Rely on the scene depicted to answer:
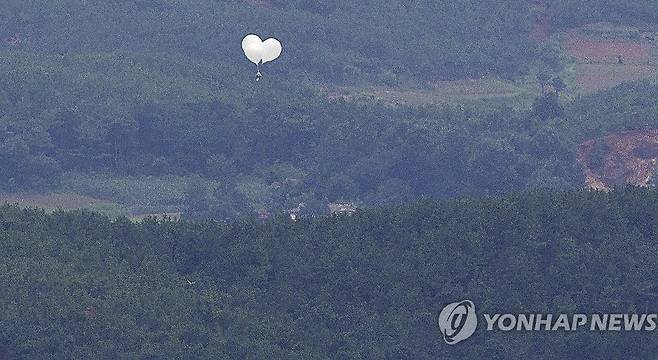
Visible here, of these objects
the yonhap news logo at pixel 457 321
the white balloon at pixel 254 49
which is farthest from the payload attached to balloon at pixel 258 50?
the yonhap news logo at pixel 457 321

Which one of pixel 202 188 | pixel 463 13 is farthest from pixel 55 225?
pixel 463 13

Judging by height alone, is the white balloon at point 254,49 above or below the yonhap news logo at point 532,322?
above

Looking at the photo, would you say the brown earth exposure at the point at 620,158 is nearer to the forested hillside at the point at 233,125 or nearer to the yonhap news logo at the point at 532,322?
the forested hillside at the point at 233,125

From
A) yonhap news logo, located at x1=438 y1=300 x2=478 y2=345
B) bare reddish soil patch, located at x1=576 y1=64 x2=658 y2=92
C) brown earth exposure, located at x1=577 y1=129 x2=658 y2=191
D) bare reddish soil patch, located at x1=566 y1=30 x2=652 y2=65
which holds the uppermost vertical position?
bare reddish soil patch, located at x1=566 y1=30 x2=652 y2=65

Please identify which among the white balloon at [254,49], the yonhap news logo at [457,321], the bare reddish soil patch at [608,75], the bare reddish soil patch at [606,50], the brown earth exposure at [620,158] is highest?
the bare reddish soil patch at [606,50]

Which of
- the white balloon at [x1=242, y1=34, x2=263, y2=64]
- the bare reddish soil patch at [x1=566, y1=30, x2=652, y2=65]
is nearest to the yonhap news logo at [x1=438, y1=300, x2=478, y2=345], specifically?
the white balloon at [x1=242, y1=34, x2=263, y2=64]

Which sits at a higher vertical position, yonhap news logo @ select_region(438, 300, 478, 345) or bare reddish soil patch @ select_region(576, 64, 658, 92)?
bare reddish soil patch @ select_region(576, 64, 658, 92)

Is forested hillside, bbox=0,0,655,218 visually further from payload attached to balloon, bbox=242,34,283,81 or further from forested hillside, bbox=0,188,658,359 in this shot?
forested hillside, bbox=0,188,658,359
